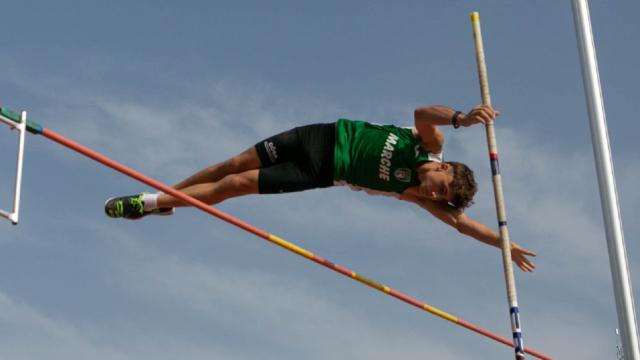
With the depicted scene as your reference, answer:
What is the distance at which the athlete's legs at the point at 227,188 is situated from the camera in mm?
7039

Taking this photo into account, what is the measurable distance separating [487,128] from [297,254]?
1847mm

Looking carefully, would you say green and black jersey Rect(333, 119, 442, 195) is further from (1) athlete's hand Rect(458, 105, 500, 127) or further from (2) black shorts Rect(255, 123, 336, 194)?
(1) athlete's hand Rect(458, 105, 500, 127)

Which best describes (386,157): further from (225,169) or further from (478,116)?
(225,169)

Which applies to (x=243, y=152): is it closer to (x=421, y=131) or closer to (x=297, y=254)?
(x=297, y=254)

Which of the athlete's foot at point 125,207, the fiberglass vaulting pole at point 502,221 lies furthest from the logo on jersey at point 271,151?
the fiberglass vaulting pole at point 502,221

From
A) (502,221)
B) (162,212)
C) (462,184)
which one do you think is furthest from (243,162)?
(502,221)

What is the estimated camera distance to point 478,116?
6590mm

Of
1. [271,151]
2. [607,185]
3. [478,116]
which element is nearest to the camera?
[607,185]

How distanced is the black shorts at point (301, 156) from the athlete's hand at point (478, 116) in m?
1.24

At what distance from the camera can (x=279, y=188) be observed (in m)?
7.18

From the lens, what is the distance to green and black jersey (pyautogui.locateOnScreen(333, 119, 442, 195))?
7086 mm

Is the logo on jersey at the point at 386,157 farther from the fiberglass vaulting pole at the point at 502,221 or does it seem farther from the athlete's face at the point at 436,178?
the fiberglass vaulting pole at the point at 502,221

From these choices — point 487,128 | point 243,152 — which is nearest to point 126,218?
point 243,152

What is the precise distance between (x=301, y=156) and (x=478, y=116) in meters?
1.59
